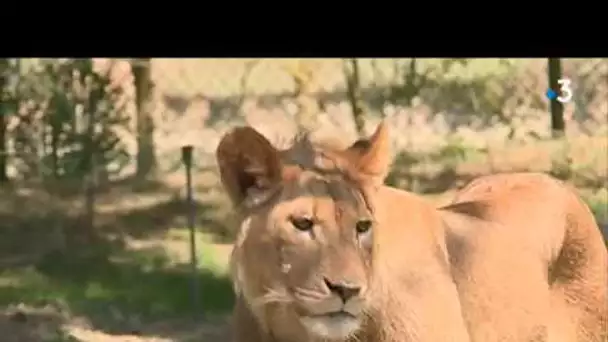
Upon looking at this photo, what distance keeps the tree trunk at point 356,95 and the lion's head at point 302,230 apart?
0.57 metres

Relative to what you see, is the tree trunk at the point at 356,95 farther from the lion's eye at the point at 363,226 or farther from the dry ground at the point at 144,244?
the lion's eye at the point at 363,226

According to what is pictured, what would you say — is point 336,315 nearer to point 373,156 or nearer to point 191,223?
point 373,156

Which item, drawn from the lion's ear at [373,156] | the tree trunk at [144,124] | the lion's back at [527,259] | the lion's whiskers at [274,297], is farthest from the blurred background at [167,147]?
the lion's whiskers at [274,297]

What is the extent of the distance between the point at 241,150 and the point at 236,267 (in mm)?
189

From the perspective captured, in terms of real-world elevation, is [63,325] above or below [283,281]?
below

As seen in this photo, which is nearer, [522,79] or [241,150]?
[241,150]

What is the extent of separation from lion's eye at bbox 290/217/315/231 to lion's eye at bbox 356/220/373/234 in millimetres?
81

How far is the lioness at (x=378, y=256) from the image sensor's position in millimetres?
1674

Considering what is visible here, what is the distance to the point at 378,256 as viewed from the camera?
1.76 metres

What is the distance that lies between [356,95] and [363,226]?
2.27ft

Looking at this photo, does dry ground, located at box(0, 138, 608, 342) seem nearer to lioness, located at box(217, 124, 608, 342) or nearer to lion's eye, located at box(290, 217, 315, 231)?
lioness, located at box(217, 124, 608, 342)

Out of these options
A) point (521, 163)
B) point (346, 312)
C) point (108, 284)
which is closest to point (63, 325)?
point (108, 284)
